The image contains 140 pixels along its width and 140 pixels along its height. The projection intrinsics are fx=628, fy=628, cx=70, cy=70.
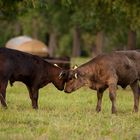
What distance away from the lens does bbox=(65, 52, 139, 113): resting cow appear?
16516 millimetres

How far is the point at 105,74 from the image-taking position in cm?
1653

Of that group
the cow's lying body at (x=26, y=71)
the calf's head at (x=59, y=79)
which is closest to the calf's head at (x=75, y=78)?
the calf's head at (x=59, y=79)

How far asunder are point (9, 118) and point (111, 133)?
2637mm

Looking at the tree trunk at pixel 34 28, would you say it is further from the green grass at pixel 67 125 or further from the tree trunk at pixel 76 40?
the green grass at pixel 67 125

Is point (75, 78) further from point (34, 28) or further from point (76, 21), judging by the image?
point (34, 28)

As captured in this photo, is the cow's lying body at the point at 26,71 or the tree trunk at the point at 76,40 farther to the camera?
the tree trunk at the point at 76,40

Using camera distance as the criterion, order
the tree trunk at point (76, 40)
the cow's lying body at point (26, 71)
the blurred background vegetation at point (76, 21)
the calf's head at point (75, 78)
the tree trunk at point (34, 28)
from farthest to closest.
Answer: the tree trunk at point (34, 28), the tree trunk at point (76, 40), the blurred background vegetation at point (76, 21), the calf's head at point (75, 78), the cow's lying body at point (26, 71)

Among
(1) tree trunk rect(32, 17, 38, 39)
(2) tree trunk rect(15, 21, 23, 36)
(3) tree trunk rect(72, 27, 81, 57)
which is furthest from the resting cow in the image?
(2) tree trunk rect(15, 21, 23, 36)

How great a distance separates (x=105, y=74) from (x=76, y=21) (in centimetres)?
3493

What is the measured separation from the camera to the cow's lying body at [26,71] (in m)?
16.5

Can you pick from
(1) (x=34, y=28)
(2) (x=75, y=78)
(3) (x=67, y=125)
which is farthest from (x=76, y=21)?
(3) (x=67, y=125)

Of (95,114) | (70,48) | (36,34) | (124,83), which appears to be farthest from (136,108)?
(70,48)

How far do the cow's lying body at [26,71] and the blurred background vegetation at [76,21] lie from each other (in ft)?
8.83

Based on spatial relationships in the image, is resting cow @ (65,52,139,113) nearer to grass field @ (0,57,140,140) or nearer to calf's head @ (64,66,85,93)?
calf's head @ (64,66,85,93)
